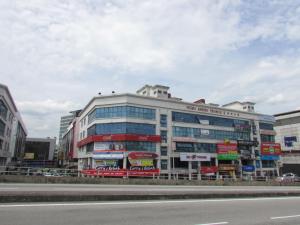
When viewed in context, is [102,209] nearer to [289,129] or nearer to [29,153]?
[289,129]

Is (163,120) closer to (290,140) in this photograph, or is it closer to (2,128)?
(2,128)

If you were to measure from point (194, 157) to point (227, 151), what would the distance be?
9.62 metres

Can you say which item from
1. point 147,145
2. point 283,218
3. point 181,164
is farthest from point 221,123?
point 283,218

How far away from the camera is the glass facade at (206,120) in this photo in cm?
5833

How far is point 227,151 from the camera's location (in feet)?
201

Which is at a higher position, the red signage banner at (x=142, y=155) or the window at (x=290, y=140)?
the window at (x=290, y=140)

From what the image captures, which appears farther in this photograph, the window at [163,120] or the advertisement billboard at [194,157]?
the window at [163,120]

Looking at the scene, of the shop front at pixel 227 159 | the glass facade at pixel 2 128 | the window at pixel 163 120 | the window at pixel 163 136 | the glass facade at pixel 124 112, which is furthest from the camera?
the glass facade at pixel 2 128

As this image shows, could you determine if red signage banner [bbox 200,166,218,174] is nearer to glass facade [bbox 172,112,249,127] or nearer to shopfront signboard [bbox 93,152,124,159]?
glass facade [bbox 172,112,249,127]

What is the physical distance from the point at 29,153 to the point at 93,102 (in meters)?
93.4

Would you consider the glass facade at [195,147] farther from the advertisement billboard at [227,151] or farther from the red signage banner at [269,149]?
the red signage banner at [269,149]

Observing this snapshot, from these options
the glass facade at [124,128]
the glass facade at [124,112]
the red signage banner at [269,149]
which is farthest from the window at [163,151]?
the red signage banner at [269,149]

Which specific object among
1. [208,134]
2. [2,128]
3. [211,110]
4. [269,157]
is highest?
Answer: [211,110]

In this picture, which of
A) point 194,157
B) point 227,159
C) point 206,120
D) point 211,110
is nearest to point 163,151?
point 194,157
